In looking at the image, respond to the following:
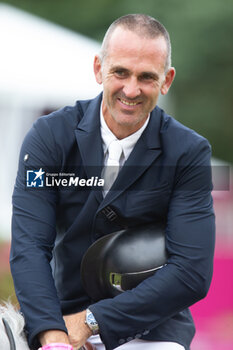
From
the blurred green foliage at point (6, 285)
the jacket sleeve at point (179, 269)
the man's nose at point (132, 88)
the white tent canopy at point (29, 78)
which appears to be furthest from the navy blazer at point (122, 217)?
the white tent canopy at point (29, 78)

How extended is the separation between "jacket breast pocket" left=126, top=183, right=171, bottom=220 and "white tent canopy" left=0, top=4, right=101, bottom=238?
8521mm

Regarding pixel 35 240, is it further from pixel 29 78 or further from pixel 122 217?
pixel 29 78

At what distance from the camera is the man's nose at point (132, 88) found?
297 cm

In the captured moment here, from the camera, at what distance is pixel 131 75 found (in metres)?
2.97

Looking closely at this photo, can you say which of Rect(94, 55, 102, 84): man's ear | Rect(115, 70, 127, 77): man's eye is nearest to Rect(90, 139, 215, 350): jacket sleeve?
Rect(115, 70, 127, 77): man's eye

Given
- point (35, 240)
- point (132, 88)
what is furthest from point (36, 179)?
Result: point (132, 88)

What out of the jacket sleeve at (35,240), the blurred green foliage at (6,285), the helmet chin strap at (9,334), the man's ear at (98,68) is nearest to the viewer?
the helmet chin strap at (9,334)

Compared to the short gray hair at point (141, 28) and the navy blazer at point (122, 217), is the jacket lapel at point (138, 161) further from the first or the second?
the short gray hair at point (141, 28)

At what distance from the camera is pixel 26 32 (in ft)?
41.8

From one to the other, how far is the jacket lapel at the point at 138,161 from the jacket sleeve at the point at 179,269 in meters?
0.14

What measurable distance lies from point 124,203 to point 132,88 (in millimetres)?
475

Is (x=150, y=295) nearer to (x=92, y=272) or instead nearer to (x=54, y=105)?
(x=92, y=272)

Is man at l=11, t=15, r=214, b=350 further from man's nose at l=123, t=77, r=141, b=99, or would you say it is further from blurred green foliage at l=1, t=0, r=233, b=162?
blurred green foliage at l=1, t=0, r=233, b=162

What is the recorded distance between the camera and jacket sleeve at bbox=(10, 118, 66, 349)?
2.82 meters
